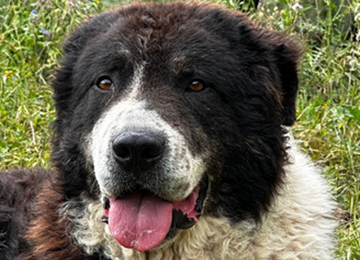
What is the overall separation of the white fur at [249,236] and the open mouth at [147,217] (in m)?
0.14

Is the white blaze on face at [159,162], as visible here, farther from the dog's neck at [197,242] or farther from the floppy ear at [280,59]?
the floppy ear at [280,59]

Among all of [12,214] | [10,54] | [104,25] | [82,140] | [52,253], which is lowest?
[10,54]

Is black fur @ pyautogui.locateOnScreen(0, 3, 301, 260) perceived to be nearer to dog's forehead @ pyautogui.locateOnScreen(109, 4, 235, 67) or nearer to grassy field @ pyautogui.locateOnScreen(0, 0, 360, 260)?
dog's forehead @ pyautogui.locateOnScreen(109, 4, 235, 67)

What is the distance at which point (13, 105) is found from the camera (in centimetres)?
749

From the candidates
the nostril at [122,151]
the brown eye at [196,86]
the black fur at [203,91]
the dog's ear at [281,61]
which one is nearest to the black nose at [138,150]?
the nostril at [122,151]

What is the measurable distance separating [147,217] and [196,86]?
29.7 inches

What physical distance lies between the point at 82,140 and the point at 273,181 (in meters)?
1.08

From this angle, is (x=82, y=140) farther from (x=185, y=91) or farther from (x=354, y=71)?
(x=354, y=71)

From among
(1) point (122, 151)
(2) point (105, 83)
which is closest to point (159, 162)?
(1) point (122, 151)

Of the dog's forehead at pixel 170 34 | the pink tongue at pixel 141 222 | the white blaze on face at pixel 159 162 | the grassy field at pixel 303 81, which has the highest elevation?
the dog's forehead at pixel 170 34

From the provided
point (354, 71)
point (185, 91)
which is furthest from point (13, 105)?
point (185, 91)

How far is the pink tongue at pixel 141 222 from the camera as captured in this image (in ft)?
12.8

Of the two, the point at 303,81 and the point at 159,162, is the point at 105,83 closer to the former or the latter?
the point at 159,162

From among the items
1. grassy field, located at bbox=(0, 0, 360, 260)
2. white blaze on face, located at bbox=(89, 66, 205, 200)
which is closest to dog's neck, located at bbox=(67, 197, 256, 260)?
white blaze on face, located at bbox=(89, 66, 205, 200)
